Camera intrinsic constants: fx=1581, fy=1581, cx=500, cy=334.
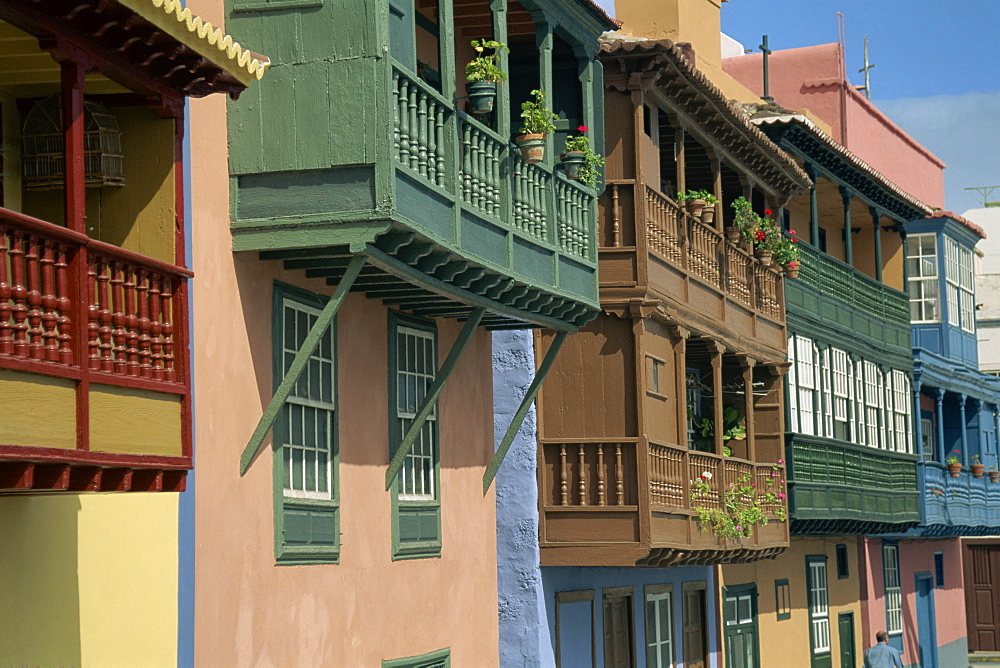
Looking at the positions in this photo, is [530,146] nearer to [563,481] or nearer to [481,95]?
[481,95]

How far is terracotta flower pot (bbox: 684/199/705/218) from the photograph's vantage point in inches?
735

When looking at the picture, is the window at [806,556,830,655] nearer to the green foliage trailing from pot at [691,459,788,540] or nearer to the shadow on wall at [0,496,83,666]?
the green foliage trailing from pot at [691,459,788,540]

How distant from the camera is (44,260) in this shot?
24.6 ft

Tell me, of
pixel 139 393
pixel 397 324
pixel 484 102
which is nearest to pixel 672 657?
pixel 397 324

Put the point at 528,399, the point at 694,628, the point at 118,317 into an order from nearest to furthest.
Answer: the point at 118,317
the point at 528,399
the point at 694,628

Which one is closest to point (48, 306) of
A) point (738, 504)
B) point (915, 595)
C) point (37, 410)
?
point (37, 410)

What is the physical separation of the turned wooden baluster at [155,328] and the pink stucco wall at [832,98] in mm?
23710

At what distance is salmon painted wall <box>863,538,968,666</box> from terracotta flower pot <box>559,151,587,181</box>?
1705 cm

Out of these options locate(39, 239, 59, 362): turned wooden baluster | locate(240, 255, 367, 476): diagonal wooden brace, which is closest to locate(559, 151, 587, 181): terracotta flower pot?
locate(240, 255, 367, 476): diagonal wooden brace

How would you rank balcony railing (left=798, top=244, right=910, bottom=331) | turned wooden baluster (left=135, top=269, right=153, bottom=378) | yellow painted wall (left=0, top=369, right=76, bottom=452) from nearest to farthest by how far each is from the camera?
yellow painted wall (left=0, top=369, right=76, bottom=452) → turned wooden baluster (left=135, top=269, right=153, bottom=378) → balcony railing (left=798, top=244, right=910, bottom=331)

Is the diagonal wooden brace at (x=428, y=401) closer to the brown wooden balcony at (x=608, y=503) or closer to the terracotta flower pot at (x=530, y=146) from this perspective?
the terracotta flower pot at (x=530, y=146)

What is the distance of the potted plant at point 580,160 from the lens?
1485cm

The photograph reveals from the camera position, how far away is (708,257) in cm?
1950

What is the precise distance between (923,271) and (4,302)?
90.4ft
